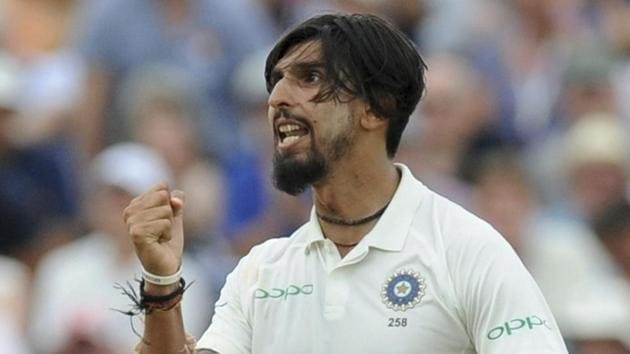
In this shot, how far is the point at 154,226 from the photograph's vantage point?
567 centimetres

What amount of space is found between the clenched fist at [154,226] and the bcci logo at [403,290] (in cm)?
60

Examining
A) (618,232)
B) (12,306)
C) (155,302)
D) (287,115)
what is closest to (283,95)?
(287,115)

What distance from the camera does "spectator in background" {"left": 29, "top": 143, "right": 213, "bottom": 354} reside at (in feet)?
29.7

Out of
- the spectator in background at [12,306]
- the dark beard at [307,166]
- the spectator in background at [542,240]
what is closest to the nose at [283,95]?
the dark beard at [307,166]

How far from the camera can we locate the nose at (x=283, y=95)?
5.89 meters

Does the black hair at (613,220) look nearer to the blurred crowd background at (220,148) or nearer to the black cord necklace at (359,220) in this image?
the blurred crowd background at (220,148)

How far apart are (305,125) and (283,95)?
106 mm

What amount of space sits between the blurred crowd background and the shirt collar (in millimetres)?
3054

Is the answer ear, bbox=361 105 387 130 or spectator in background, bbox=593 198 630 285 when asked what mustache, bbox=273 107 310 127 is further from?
spectator in background, bbox=593 198 630 285

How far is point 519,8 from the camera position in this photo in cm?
1241

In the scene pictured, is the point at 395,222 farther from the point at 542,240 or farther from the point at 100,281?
the point at 542,240

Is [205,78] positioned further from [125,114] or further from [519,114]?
[519,114]

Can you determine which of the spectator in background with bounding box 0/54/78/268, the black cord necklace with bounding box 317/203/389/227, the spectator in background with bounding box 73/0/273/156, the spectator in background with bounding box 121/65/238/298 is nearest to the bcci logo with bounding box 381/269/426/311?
the black cord necklace with bounding box 317/203/389/227

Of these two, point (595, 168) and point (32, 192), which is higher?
point (595, 168)
